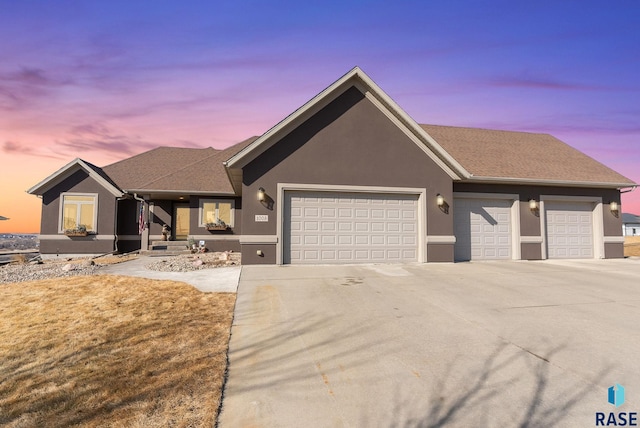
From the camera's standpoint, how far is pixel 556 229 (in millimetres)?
14906

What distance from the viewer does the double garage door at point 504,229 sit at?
13.8m

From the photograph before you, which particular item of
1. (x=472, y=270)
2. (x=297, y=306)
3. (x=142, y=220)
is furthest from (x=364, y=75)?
(x=142, y=220)

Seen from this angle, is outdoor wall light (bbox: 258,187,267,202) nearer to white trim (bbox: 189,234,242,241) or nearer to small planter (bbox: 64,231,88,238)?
white trim (bbox: 189,234,242,241)

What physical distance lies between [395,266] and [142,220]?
13.4 m

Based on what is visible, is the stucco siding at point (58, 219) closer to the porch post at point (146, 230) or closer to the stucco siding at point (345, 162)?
the porch post at point (146, 230)

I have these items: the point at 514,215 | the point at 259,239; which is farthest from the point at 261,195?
the point at 514,215

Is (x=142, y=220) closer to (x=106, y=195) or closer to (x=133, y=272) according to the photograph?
(x=106, y=195)

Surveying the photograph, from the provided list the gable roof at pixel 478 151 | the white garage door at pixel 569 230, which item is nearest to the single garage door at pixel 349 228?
the gable roof at pixel 478 151

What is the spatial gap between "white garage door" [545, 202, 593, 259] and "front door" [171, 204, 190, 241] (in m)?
17.6

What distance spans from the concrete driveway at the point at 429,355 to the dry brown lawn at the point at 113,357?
0.40 m

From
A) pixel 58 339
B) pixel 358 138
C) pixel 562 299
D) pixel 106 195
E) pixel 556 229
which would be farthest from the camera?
pixel 106 195

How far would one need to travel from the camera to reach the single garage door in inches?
464

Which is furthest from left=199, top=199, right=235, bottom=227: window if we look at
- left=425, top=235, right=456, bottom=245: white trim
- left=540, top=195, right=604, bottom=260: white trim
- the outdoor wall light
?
left=540, top=195, right=604, bottom=260: white trim

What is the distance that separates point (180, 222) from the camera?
18734mm
